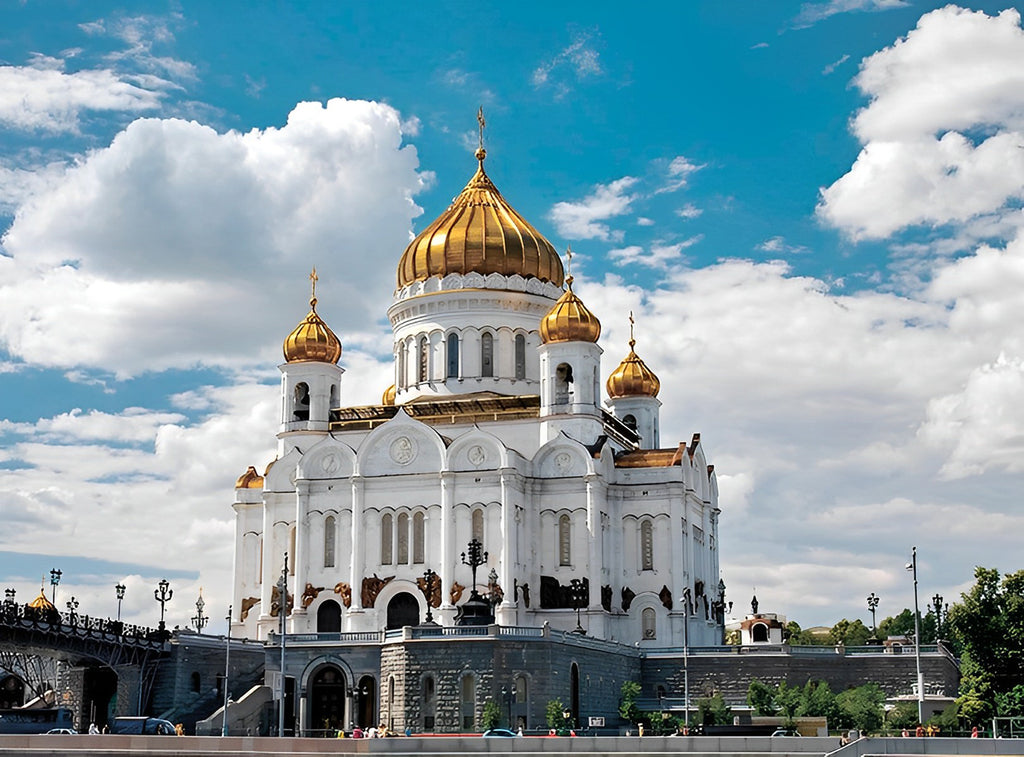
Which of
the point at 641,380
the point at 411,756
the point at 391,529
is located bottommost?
the point at 411,756

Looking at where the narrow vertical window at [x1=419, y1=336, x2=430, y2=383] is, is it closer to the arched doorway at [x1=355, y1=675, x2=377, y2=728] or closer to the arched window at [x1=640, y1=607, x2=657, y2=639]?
the arched window at [x1=640, y1=607, x2=657, y2=639]

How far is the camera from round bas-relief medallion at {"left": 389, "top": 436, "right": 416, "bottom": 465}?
6812 centimetres

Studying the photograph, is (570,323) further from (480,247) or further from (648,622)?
(648,622)

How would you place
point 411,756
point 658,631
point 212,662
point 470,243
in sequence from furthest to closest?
point 470,243, point 658,631, point 212,662, point 411,756

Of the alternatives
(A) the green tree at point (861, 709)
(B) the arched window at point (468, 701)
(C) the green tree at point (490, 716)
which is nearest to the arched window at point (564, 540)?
(B) the arched window at point (468, 701)

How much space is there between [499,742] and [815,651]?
82.1ft

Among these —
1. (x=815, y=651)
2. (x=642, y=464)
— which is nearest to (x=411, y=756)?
(x=815, y=651)

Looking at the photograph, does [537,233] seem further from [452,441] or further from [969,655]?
[969,655]

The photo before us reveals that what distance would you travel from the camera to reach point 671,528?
67750 mm

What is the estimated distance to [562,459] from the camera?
2660 inches

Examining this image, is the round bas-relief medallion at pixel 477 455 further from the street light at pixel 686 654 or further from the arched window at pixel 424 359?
the street light at pixel 686 654

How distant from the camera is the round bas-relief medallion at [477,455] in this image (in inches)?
2630

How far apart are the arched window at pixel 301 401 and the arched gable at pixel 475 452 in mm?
9828

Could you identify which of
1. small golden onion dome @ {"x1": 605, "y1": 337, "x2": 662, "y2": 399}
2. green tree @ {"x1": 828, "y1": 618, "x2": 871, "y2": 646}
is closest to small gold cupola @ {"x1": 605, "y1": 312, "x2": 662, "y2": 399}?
small golden onion dome @ {"x1": 605, "y1": 337, "x2": 662, "y2": 399}
